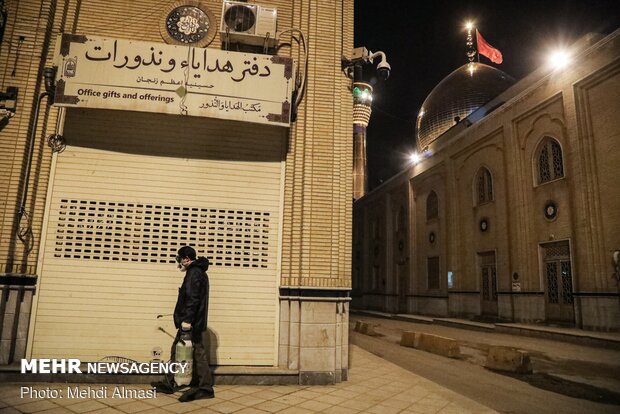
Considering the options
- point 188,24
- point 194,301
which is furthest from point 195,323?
point 188,24

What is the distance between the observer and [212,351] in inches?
257

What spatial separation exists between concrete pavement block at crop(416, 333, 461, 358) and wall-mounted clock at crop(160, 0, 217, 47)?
364 inches

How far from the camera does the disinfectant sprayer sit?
5.50 metres

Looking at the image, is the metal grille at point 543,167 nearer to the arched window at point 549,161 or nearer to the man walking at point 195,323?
the arched window at point 549,161

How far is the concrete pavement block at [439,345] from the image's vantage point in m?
10.8

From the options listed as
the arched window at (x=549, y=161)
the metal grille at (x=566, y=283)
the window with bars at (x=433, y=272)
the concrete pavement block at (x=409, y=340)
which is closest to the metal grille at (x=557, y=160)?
the arched window at (x=549, y=161)

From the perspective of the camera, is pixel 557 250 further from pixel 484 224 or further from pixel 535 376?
pixel 535 376

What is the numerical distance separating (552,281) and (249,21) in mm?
15519

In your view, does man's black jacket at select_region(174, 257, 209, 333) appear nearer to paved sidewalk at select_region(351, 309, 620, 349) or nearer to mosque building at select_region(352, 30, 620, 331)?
paved sidewalk at select_region(351, 309, 620, 349)

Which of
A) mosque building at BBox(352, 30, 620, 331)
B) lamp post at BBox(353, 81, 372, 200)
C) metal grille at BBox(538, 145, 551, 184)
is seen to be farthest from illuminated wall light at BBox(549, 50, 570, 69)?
lamp post at BBox(353, 81, 372, 200)

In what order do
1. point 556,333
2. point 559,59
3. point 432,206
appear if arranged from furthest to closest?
point 432,206 → point 559,59 → point 556,333

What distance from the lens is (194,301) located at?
18.3ft

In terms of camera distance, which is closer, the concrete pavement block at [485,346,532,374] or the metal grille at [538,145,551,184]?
the concrete pavement block at [485,346,532,374]

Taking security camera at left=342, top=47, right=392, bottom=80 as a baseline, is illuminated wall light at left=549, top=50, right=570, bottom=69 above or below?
above
